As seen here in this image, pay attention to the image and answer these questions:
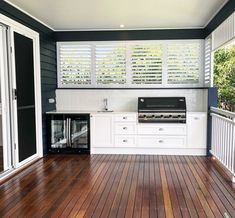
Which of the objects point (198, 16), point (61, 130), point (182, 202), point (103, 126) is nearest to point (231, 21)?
point (198, 16)

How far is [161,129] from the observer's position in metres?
5.35

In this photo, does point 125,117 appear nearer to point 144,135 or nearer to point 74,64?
point 144,135

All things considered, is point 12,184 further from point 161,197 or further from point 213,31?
point 213,31

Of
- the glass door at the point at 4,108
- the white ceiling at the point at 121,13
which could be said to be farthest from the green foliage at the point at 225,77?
the glass door at the point at 4,108

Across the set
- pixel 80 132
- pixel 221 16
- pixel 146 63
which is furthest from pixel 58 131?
pixel 221 16

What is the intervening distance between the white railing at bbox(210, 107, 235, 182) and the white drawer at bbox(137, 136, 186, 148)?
2.01 feet

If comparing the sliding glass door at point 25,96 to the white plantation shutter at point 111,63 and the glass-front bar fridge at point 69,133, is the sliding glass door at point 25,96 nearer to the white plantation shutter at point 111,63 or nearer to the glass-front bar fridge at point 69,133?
the glass-front bar fridge at point 69,133

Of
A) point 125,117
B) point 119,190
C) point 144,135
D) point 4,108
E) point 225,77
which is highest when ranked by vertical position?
point 225,77

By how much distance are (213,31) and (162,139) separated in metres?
2.26

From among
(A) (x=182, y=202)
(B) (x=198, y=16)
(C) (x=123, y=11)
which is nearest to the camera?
(A) (x=182, y=202)

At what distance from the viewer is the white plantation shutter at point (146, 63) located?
5789 mm

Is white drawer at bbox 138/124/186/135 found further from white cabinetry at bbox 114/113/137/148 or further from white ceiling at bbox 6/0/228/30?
white ceiling at bbox 6/0/228/30

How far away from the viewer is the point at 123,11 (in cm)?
446

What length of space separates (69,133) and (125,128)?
117cm
